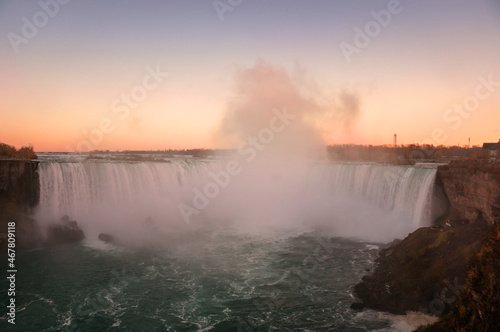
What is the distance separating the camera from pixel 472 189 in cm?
1803

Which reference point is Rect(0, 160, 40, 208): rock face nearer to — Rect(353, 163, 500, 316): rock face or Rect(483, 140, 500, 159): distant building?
Rect(353, 163, 500, 316): rock face

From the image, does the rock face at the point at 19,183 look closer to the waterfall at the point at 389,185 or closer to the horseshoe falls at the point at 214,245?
the horseshoe falls at the point at 214,245

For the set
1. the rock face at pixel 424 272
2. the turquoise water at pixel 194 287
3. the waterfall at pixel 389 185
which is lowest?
the turquoise water at pixel 194 287

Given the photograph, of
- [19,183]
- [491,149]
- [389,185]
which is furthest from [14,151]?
[491,149]

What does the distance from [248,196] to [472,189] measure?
80.2ft

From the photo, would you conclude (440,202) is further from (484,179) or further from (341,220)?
(341,220)

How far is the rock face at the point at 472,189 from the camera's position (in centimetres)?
1565

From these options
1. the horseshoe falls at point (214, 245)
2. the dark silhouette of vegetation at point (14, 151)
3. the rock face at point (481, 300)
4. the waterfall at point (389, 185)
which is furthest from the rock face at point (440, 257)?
the dark silhouette of vegetation at point (14, 151)

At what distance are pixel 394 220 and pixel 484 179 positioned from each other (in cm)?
939

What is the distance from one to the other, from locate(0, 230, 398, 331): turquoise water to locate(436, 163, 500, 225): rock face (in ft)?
19.9

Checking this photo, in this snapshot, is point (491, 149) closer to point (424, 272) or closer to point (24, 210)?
point (424, 272)

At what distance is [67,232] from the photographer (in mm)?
22547

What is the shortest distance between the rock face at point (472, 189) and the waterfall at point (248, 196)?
165 cm

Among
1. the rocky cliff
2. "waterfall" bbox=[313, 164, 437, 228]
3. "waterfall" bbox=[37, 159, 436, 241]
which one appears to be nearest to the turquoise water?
the rocky cliff
